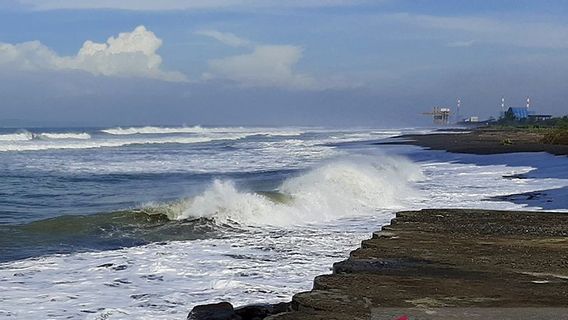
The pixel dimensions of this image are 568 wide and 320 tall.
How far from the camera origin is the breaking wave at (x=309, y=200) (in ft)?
55.9

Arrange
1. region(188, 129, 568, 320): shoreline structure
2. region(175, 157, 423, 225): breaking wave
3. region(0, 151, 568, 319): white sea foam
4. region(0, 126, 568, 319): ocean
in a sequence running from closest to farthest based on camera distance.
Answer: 1. region(188, 129, 568, 320): shoreline structure
2. region(0, 151, 568, 319): white sea foam
3. region(0, 126, 568, 319): ocean
4. region(175, 157, 423, 225): breaking wave

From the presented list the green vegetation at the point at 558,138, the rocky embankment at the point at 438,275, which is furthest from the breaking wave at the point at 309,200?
the green vegetation at the point at 558,138

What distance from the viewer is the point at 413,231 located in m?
8.13

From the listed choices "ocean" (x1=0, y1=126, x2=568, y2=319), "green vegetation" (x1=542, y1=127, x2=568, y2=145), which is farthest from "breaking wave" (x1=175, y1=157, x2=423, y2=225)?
"green vegetation" (x1=542, y1=127, x2=568, y2=145)

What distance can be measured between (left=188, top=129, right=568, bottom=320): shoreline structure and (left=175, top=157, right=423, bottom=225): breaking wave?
8464mm

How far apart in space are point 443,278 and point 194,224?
35.1 feet

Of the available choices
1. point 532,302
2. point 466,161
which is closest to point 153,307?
point 532,302

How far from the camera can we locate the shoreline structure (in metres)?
4.84

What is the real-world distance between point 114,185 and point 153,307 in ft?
61.1

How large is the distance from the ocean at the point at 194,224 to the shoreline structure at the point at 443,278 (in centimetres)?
174

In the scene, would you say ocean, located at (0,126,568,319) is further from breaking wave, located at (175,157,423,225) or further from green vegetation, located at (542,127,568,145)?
green vegetation, located at (542,127,568,145)

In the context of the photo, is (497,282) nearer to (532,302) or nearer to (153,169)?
(532,302)

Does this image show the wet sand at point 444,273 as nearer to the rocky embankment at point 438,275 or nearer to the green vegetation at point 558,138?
the rocky embankment at point 438,275

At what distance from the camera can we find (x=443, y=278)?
5.85 metres
